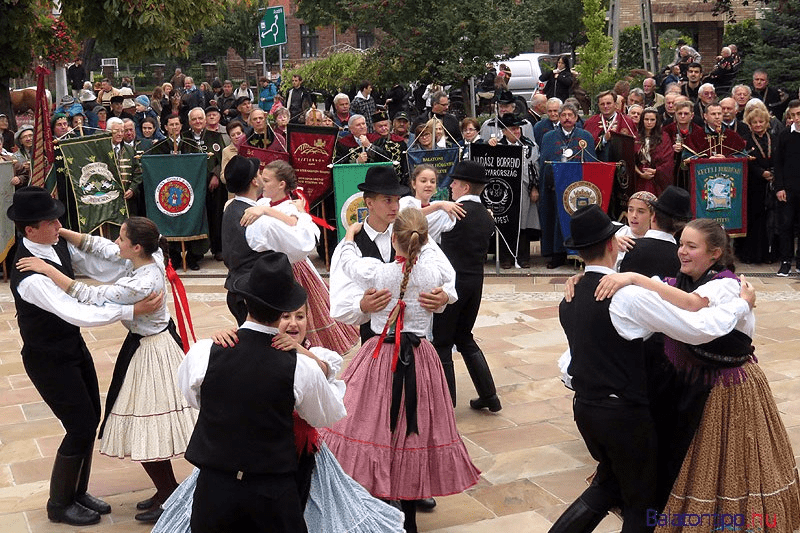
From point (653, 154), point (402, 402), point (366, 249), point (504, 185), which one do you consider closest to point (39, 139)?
point (366, 249)

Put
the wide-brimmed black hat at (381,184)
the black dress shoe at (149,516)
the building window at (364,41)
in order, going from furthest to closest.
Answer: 1. the building window at (364,41)
2. the black dress shoe at (149,516)
3. the wide-brimmed black hat at (381,184)

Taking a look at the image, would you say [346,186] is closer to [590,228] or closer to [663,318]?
[590,228]

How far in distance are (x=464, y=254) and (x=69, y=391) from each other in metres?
2.76

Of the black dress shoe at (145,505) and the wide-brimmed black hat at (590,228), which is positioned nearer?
the wide-brimmed black hat at (590,228)

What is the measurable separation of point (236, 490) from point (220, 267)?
872 centimetres

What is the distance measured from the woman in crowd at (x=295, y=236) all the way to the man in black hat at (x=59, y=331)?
47.2 inches

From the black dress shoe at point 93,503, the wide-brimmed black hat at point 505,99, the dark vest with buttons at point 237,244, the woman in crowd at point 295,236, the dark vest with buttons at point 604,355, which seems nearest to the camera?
the dark vest with buttons at point 604,355

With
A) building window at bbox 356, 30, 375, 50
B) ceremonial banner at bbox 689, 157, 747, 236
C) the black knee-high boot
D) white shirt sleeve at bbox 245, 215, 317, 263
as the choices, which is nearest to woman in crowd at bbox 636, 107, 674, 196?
ceremonial banner at bbox 689, 157, 747, 236

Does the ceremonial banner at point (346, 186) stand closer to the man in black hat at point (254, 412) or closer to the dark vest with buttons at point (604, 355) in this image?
the dark vest with buttons at point (604, 355)

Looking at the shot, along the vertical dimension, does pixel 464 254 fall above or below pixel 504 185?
below

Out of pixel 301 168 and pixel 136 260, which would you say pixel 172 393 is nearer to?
pixel 136 260

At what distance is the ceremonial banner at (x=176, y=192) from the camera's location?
12.1 meters

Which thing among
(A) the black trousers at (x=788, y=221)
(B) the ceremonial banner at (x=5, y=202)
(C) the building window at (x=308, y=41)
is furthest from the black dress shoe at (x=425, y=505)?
(C) the building window at (x=308, y=41)

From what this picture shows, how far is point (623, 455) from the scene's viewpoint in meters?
4.70
